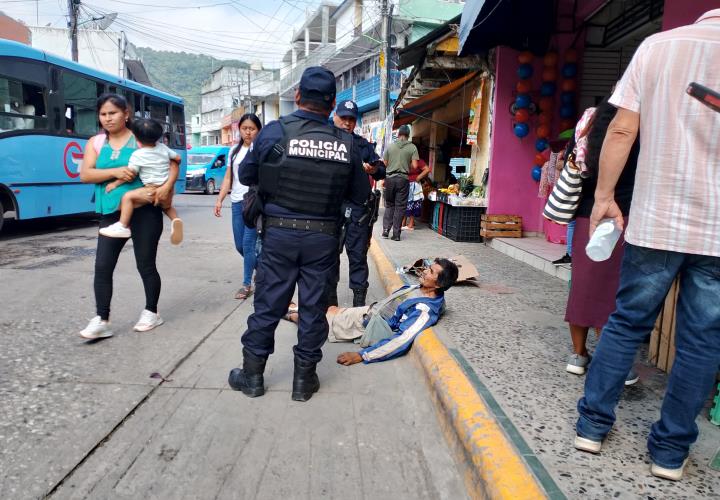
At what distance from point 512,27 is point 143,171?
5974 millimetres

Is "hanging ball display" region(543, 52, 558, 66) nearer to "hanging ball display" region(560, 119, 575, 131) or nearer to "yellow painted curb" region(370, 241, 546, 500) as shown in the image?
"hanging ball display" region(560, 119, 575, 131)

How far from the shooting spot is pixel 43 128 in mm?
9188

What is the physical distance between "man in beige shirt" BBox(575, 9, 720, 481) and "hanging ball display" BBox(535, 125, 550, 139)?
657 centimetres

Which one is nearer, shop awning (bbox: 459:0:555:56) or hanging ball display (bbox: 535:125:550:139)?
shop awning (bbox: 459:0:555:56)

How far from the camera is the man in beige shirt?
6.07ft

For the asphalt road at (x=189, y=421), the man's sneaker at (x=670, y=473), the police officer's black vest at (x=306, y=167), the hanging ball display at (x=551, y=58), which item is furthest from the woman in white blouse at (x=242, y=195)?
the hanging ball display at (x=551, y=58)

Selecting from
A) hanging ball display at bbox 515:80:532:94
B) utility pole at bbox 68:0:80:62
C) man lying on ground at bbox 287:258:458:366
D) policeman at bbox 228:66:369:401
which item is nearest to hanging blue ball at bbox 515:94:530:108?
hanging ball display at bbox 515:80:532:94

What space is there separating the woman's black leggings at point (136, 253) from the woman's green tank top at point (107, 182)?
70 millimetres

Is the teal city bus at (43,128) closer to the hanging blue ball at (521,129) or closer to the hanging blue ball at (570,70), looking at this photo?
the hanging blue ball at (521,129)

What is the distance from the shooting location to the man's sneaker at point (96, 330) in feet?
12.2

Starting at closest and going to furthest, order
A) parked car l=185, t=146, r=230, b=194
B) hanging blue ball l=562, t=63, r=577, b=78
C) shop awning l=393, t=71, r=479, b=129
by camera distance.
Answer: hanging blue ball l=562, t=63, r=577, b=78 < shop awning l=393, t=71, r=479, b=129 < parked car l=185, t=146, r=230, b=194

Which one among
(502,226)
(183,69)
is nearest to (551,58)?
(502,226)

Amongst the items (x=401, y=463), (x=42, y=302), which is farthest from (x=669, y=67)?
(x=42, y=302)

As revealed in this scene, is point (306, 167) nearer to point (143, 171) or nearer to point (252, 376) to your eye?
point (252, 376)
